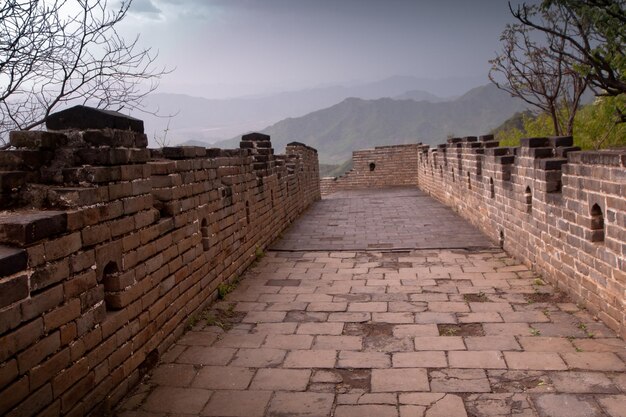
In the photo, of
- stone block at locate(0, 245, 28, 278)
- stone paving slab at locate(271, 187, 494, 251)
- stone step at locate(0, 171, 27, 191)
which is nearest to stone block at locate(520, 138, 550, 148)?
stone paving slab at locate(271, 187, 494, 251)

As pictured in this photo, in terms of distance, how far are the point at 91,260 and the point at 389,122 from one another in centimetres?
13323

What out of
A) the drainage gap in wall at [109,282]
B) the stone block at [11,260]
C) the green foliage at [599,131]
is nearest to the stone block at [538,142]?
the drainage gap in wall at [109,282]

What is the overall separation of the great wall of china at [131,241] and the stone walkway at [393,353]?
302mm

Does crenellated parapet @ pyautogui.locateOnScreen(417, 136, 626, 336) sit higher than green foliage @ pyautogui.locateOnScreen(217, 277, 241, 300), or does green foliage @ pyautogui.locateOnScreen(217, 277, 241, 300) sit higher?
crenellated parapet @ pyautogui.locateOnScreen(417, 136, 626, 336)

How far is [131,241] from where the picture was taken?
344cm

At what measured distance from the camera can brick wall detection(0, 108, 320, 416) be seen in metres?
2.34

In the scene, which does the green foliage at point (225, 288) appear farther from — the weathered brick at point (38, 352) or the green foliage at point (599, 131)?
the green foliage at point (599, 131)

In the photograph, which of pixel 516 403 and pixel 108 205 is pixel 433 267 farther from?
pixel 108 205

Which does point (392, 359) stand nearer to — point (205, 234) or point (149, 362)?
point (149, 362)

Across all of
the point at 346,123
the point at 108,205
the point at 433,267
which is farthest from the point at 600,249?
the point at 346,123

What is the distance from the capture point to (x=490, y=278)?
18.7 feet

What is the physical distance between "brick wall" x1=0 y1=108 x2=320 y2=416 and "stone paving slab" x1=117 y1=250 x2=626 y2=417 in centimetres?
31

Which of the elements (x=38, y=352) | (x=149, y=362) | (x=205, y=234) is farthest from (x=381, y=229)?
(x=38, y=352)

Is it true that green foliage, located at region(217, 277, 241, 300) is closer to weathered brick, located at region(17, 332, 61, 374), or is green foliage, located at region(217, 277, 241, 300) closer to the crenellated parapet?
weathered brick, located at region(17, 332, 61, 374)
